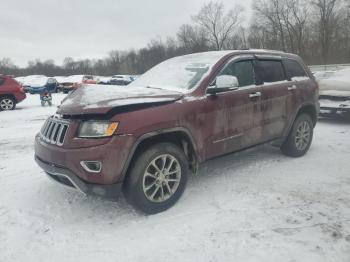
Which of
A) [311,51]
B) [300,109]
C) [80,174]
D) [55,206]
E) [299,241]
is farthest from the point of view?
[311,51]

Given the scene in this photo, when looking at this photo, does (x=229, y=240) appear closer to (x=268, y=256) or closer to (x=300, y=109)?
(x=268, y=256)

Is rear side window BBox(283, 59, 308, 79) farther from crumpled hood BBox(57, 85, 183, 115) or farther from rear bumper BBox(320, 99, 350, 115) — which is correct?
rear bumper BBox(320, 99, 350, 115)

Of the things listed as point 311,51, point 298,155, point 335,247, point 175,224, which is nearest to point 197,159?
point 175,224

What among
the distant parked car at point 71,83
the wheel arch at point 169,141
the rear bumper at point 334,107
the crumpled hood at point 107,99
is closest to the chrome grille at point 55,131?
the crumpled hood at point 107,99

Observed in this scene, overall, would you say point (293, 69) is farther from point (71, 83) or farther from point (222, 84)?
point (71, 83)

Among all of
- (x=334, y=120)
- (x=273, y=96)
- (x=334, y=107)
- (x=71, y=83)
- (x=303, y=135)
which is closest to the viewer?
(x=273, y=96)

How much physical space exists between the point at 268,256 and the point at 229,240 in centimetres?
41

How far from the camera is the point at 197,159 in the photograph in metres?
4.25

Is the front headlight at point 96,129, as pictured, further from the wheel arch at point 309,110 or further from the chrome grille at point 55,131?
the wheel arch at point 309,110

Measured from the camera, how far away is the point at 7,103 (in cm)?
1484

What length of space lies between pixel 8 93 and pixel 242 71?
1256cm

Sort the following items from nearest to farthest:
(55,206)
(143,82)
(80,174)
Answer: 1. (80,174)
2. (55,206)
3. (143,82)

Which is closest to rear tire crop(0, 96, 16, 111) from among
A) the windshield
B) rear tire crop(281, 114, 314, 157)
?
the windshield

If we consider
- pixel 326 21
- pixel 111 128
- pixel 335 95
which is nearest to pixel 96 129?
pixel 111 128
